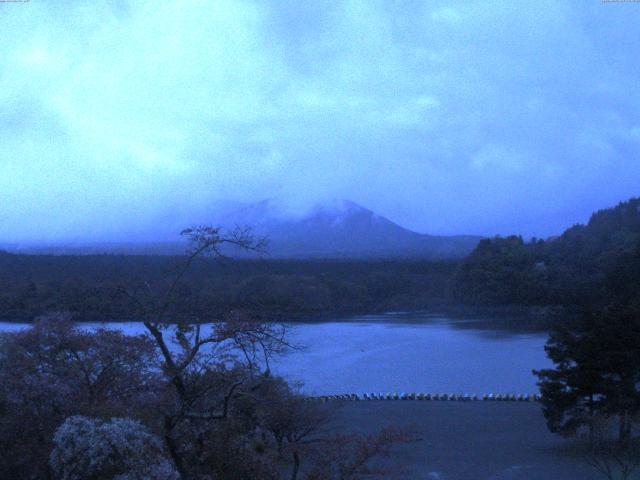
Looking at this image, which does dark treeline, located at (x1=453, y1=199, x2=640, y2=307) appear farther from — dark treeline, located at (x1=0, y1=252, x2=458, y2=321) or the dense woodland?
dark treeline, located at (x1=0, y1=252, x2=458, y2=321)

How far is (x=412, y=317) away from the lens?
35.4 metres

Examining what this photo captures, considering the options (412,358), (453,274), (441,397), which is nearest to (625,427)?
(441,397)

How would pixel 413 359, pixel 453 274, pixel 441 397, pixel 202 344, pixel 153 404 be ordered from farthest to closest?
pixel 453 274, pixel 413 359, pixel 441 397, pixel 153 404, pixel 202 344

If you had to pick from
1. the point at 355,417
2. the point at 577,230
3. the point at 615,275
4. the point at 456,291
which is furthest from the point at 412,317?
the point at 355,417

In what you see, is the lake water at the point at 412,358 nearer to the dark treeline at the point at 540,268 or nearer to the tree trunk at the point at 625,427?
the dark treeline at the point at 540,268

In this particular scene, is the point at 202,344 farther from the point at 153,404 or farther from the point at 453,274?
the point at 453,274

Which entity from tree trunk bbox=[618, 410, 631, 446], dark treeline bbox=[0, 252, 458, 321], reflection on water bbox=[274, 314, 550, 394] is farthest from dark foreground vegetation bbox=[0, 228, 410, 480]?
reflection on water bbox=[274, 314, 550, 394]

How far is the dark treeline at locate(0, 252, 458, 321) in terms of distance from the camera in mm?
7309

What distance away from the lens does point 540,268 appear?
117 feet

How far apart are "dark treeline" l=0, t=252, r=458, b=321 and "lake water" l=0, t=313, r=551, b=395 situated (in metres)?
1.27

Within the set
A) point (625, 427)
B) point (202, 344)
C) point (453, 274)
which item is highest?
point (453, 274)

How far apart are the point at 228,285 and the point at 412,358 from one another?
684 cm

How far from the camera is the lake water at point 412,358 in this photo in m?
18.4

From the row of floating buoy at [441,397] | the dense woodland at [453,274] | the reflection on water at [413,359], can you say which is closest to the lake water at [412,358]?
the reflection on water at [413,359]
